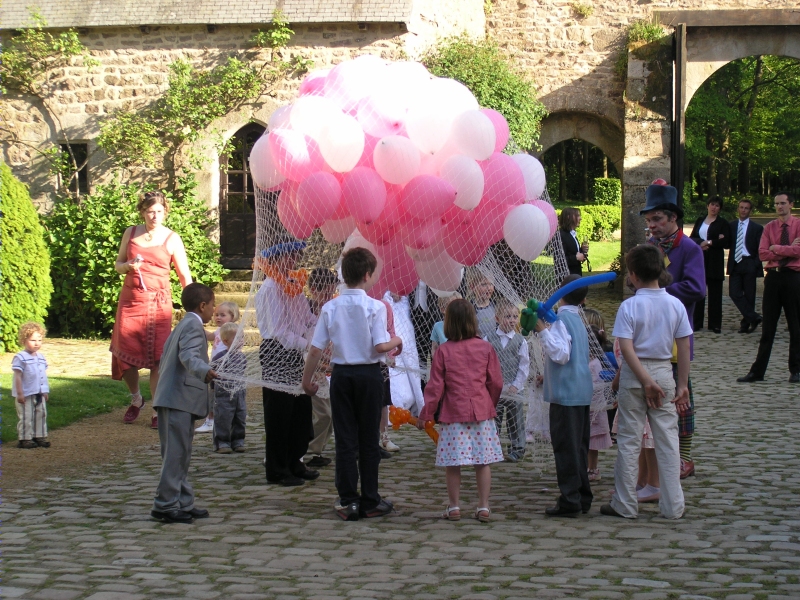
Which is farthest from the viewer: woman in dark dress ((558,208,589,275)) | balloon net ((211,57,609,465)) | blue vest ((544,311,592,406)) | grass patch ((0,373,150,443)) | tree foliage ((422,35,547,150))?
tree foliage ((422,35,547,150))

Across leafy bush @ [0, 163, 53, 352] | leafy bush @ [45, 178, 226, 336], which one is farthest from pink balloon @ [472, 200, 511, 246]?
leafy bush @ [45, 178, 226, 336]

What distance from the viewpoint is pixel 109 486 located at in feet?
20.0

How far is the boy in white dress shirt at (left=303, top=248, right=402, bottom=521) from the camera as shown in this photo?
5355 mm

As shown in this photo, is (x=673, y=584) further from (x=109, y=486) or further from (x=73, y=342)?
(x=73, y=342)

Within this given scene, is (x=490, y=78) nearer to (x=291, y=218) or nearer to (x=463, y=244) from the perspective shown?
(x=463, y=244)

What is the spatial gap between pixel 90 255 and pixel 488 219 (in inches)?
368

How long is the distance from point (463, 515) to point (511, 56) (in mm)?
13758

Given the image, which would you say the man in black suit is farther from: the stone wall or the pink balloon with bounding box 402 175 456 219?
the pink balloon with bounding box 402 175 456 219

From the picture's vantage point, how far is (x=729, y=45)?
55.4ft

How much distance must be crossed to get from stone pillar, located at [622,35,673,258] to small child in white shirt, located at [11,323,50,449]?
37.8 feet

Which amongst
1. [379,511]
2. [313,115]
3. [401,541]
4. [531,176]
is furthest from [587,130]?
[401,541]

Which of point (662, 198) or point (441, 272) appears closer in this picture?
point (441, 272)

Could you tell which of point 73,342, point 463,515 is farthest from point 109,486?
point 73,342

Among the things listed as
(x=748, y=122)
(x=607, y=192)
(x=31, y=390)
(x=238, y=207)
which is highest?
(x=748, y=122)
